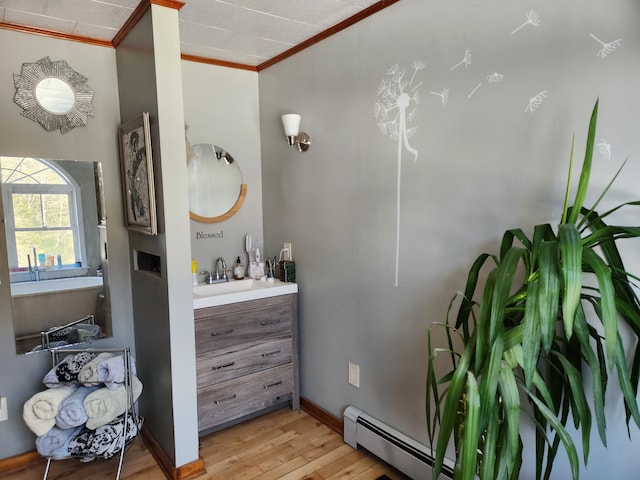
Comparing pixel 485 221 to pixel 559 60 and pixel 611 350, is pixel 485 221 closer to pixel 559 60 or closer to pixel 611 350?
pixel 559 60

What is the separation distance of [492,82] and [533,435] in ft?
4.55

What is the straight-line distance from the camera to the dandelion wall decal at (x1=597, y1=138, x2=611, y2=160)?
4.40 ft

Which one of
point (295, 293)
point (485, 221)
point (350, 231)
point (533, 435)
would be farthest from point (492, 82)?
point (295, 293)

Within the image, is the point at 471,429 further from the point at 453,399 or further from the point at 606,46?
the point at 606,46

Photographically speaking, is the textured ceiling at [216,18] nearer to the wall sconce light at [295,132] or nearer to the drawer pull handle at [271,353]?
the wall sconce light at [295,132]

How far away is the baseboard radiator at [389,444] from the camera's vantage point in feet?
6.36

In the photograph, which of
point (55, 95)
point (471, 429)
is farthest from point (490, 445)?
point (55, 95)

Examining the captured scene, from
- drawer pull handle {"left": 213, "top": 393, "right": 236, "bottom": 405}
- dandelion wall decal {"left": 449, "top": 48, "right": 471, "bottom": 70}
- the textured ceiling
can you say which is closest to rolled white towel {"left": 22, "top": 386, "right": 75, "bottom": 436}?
drawer pull handle {"left": 213, "top": 393, "right": 236, "bottom": 405}

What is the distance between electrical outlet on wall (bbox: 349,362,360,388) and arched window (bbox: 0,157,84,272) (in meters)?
1.72

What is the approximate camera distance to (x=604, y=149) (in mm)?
1350

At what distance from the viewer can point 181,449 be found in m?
2.10

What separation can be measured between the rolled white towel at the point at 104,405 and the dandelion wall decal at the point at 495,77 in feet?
7.17

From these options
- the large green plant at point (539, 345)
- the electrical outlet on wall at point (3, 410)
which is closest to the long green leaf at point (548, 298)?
the large green plant at point (539, 345)

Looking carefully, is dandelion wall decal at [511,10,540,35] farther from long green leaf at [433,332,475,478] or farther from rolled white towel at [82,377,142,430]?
rolled white towel at [82,377,142,430]
